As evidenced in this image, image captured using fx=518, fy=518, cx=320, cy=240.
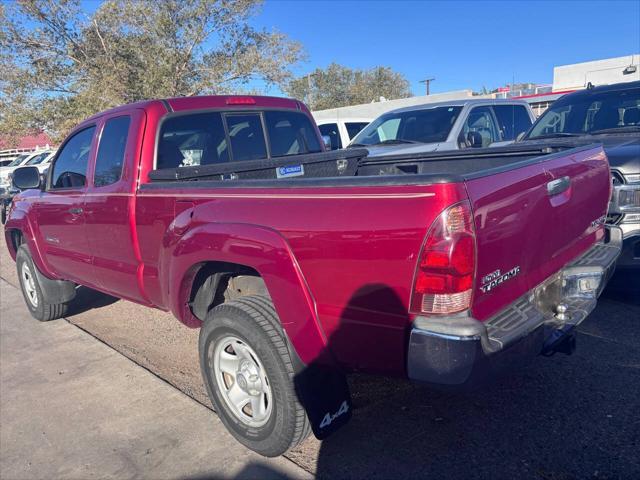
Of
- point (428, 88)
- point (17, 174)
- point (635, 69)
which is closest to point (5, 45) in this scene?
point (17, 174)

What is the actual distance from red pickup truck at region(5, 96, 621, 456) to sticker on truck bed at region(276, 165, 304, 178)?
1cm

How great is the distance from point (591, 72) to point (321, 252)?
30875mm

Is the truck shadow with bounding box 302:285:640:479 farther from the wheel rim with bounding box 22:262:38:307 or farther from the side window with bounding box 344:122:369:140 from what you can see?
the side window with bounding box 344:122:369:140

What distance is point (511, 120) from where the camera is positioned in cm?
869

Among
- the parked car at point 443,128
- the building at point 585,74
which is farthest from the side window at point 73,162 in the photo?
the building at point 585,74

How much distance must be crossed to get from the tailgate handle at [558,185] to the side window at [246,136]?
234 cm

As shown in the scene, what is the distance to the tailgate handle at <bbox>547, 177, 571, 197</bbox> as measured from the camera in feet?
8.55

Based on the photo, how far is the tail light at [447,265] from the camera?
204 centimetres

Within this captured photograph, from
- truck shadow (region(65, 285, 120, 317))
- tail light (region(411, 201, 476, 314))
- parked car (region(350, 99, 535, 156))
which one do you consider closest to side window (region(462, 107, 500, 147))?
parked car (region(350, 99, 535, 156))

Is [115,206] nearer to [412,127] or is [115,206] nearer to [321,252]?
[321,252]

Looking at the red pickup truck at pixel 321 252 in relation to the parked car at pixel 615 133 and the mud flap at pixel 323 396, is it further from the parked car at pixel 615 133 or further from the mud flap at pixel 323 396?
the parked car at pixel 615 133

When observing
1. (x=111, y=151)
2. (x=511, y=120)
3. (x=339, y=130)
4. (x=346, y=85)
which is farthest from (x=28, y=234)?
(x=346, y=85)

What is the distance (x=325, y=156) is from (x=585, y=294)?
221 cm

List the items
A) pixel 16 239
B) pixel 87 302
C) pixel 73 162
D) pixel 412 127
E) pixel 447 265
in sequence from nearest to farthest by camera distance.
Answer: pixel 447 265 → pixel 73 162 → pixel 16 239 → pixel 87 302 → pixel 412 127
